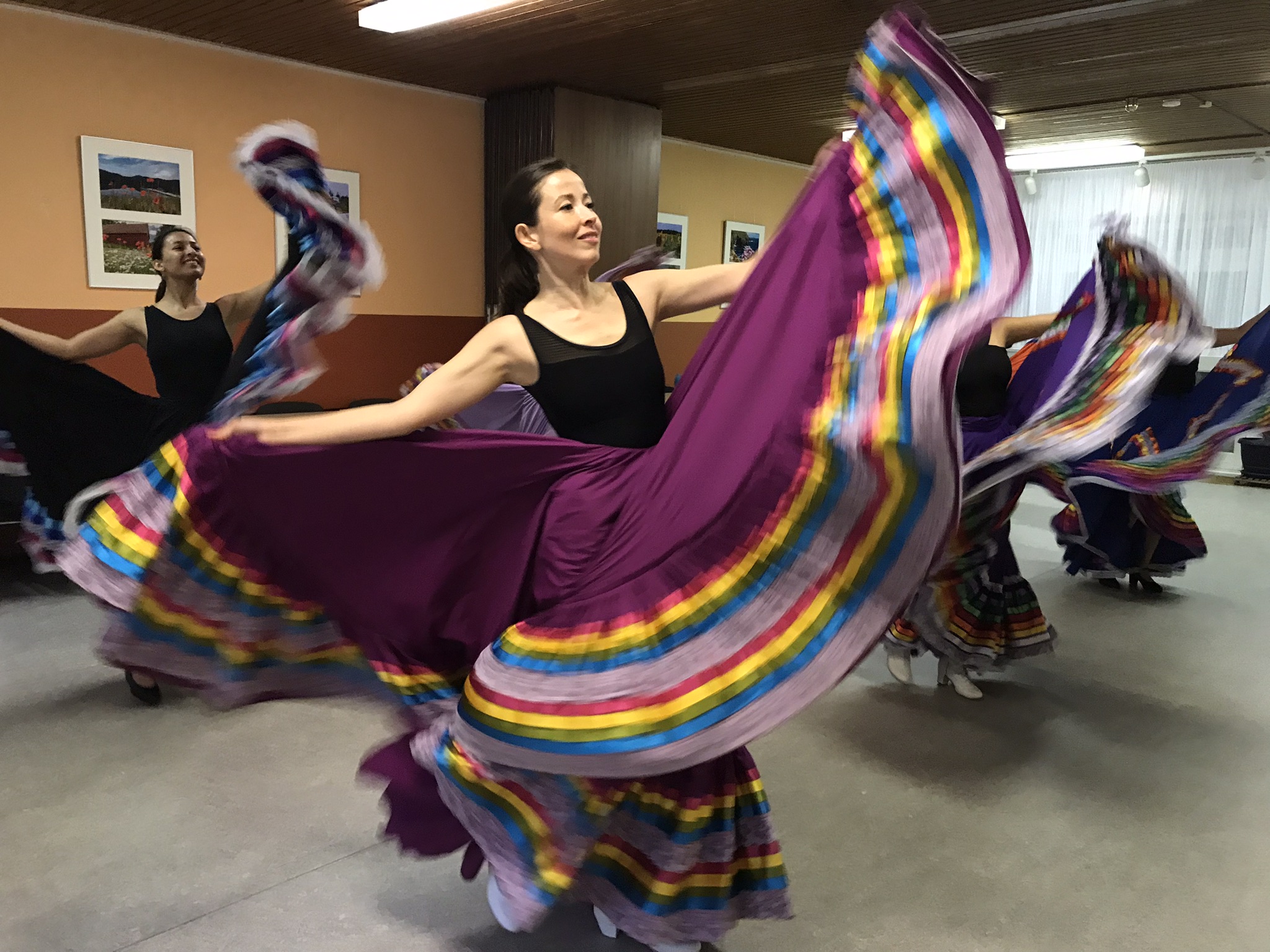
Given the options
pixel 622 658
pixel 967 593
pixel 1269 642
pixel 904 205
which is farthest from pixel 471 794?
pixel 1269 642

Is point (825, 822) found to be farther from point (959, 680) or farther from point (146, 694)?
point (146, 694)

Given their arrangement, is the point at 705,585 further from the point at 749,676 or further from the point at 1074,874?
the point at 1074,874

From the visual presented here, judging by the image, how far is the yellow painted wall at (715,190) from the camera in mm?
7238

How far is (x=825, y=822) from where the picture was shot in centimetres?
224

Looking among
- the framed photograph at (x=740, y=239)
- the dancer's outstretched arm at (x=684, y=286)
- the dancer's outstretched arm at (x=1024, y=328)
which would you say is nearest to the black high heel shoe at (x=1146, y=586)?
the dancer's outstretched arm at (x=1024, y=328)

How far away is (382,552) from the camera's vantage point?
5.47ft

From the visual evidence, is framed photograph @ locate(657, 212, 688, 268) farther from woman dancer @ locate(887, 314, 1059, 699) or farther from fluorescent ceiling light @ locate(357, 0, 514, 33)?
woman dancer @ locate(887, 314, 1059, 699)

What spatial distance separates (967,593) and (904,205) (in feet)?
6.20

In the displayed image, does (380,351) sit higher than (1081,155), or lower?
lower

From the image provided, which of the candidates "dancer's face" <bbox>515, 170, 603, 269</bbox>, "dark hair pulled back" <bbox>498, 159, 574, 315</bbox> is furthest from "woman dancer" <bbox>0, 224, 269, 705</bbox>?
"dancer's face" <bbox>515, 170, 603, 269</bbox>

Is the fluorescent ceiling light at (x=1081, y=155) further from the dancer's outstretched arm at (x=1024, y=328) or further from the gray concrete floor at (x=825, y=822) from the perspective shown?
the gray concrete floor at (x=825, y=822)

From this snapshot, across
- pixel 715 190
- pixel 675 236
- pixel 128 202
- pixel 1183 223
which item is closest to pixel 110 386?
pixel 128 202

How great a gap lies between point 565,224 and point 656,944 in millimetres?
1268

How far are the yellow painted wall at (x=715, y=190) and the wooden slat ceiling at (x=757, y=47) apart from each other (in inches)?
32.5
